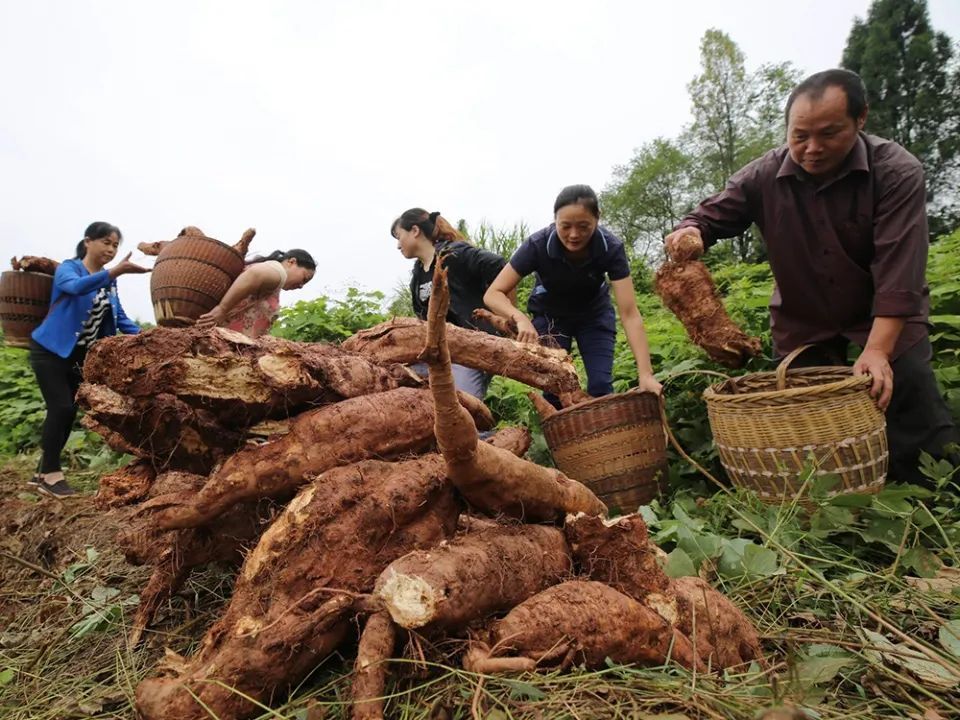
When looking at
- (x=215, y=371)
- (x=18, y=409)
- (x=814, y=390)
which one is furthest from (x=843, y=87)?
(x=18, y=409)

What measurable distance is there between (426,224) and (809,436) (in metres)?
2.93

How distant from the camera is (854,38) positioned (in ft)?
74.3

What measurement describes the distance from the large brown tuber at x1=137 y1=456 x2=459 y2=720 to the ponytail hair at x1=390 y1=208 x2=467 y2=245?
2670mm

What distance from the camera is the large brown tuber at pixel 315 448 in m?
1.93

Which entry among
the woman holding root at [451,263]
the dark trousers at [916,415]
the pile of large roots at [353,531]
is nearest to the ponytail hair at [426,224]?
the woman holding root at [451,263]

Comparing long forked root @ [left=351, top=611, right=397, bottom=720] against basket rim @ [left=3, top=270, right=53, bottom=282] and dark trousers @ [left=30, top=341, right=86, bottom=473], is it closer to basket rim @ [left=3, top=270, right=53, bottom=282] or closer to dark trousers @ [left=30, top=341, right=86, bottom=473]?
dark trousers @ [left=30, top=341, right=86, bottom=473]

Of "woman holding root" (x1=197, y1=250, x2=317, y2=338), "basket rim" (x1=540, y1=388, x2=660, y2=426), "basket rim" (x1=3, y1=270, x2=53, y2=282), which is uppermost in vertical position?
"basket rim" (x1=3, y1=270, x2=53, y2=282)

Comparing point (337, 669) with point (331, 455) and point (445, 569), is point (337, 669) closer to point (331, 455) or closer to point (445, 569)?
point (445, 569)

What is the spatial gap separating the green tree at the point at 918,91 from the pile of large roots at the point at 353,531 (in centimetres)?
2258

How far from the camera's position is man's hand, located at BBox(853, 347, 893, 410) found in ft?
8.14

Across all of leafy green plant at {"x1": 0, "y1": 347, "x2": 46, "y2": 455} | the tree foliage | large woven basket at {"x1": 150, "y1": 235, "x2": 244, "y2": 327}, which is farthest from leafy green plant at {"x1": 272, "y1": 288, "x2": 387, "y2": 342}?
the tree foliage

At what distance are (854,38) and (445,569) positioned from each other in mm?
29074

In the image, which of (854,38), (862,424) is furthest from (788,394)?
(854,38)

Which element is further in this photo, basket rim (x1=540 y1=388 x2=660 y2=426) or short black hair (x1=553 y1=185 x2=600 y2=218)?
short black hair (x1=553 y1=185 x2=600 y2=218)
